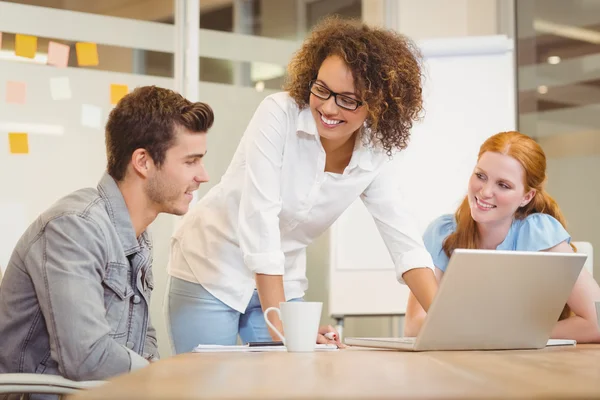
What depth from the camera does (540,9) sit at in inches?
175

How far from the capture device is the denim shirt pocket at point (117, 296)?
158cm

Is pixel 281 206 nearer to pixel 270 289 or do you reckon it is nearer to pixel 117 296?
pixel 270 289

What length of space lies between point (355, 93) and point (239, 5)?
9.02 feet

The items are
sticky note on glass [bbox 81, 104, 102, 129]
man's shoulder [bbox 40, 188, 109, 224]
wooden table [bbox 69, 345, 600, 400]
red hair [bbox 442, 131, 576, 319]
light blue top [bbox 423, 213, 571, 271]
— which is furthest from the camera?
sticky note on glass [bbox 81, 104, 102, 129]

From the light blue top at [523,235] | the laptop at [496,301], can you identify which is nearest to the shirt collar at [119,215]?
the laptop at [496,301]

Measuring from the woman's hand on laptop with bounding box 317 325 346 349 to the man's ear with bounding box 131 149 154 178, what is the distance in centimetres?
53

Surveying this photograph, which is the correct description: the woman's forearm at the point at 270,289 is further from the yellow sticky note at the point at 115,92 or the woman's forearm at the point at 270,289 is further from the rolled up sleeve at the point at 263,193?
the yellow sticky note at the point at 115,92

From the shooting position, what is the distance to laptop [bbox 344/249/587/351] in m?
1.25

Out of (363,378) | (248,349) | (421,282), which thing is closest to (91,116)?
(421,282)

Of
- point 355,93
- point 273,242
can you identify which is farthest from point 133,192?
point 355,93

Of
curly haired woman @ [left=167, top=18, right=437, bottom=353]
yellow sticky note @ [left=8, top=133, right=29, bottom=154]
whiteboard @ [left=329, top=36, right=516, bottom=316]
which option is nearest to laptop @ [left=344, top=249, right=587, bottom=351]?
curly haired woman @ [left=167, top=18, right=437, bottom=353]

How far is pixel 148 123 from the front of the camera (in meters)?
1.83

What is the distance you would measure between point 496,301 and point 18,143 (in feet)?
9.56

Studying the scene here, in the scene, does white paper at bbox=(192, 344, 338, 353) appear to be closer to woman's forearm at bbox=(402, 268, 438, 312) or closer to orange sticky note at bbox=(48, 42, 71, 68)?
woman's forearm at bbox=(402, 268, 438, 312)
